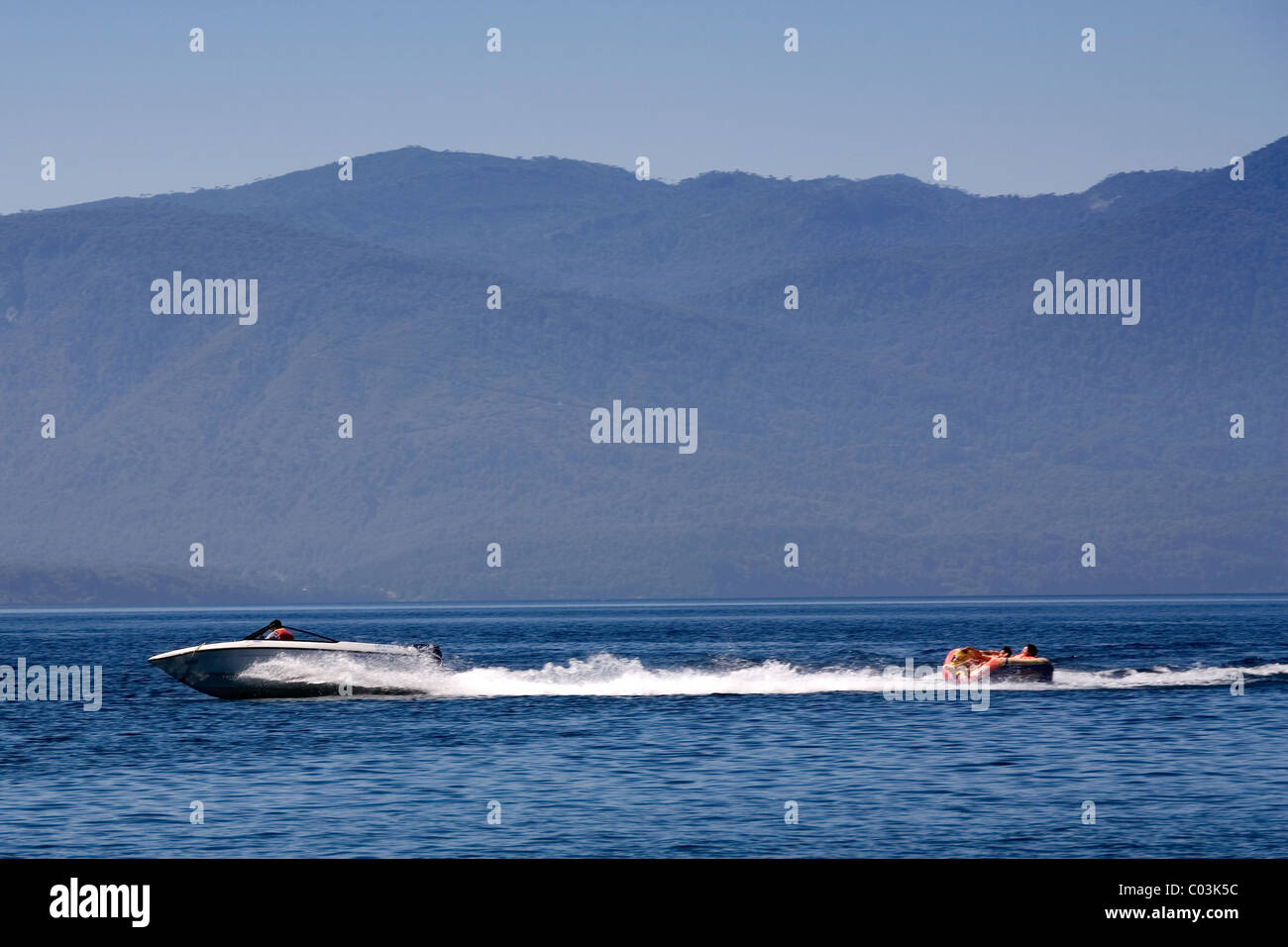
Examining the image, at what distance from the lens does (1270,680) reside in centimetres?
7406

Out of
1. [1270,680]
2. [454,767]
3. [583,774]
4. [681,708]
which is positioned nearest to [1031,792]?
[583,774]

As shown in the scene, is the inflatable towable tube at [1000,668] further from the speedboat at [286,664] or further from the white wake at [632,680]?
the speedboat at [286,664]

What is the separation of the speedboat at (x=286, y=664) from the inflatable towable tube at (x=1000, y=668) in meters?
19.3

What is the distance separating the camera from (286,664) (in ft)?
194

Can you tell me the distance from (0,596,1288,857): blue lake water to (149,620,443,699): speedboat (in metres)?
1.04

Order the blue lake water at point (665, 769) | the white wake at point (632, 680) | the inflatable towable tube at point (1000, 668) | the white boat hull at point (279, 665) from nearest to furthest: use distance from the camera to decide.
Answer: the blue lake water at point (665, 769) < the white boat hull at point (279, 665) < the white wake at point (632, 680) < the inflatable towable tube at point (1000, 668)

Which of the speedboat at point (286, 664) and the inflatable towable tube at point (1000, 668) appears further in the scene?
the inflatable towable tube at point (1000, 668)

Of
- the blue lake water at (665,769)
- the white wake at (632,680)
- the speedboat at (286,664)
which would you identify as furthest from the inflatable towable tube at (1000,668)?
the speedboat at (286,664)

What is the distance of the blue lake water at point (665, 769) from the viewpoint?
107 ft

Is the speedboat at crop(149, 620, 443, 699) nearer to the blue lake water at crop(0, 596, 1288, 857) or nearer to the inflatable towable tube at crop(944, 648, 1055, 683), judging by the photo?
the blue lake water at crop(0, 596, 1288, 857)

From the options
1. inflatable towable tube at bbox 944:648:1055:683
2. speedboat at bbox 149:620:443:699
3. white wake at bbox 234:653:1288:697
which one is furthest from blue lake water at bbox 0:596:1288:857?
speedboat at bbox 149:620:443:699
